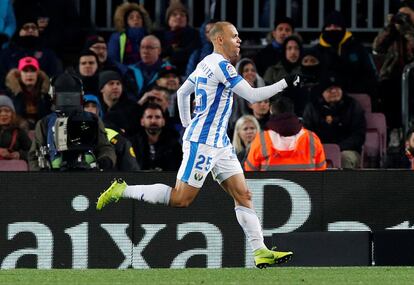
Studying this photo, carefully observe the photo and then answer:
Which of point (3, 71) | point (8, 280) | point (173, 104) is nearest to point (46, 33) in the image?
point (3, 71)

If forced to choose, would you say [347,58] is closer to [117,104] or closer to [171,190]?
[117,104]

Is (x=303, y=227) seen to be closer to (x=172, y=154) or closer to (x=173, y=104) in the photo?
(x=172, y=154)

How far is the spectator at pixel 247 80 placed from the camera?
15094 mm

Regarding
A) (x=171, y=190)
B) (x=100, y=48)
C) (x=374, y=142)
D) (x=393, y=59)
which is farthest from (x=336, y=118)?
(x=171, y=190)

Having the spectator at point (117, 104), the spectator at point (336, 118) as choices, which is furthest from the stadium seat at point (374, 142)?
the spectator at point (117, 104)

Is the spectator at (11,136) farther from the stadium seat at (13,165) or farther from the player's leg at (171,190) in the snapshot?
the player's leg at (171,190)

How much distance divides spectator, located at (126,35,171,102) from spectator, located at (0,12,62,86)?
80cm

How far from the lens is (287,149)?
1284cm

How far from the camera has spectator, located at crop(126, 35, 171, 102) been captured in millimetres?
15859

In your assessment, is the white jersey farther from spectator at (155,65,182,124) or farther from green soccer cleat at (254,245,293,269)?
spectator at (155,65,182,124)

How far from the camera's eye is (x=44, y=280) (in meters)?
10.0

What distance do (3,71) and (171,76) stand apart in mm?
1889

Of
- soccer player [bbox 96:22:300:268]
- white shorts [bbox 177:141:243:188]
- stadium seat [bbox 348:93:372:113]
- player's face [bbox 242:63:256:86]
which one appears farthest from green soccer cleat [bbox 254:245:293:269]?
stadium seat [bbox 348:93:372:113]

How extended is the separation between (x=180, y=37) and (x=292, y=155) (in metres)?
3.93
